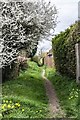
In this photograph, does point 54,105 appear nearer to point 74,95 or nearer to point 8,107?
point 74,95

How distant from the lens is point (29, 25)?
19.7 metres

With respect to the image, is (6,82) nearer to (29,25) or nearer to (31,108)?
(29,25)

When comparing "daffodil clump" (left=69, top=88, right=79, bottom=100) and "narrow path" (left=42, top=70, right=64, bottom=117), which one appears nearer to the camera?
"narrow path" (left=42, top=70, right=64, bottom=117)

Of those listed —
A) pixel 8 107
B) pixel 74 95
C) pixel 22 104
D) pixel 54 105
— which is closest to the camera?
pixel 8 107

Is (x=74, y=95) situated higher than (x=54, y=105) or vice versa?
(x=74, y=95)

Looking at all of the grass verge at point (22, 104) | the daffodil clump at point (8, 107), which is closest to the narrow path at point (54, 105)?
the grass verge at point (22, 104)

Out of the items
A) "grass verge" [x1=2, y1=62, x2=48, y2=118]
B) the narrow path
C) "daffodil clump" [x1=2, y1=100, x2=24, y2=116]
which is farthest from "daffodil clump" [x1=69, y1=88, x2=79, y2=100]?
"daffodil clump" [x1=2, y1=100, x2=24, y2=116]

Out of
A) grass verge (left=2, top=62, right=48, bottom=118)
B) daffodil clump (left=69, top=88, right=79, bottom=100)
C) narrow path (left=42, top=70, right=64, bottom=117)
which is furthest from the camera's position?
daffodil clump (left=69, top=88, right=79, bottom=100)

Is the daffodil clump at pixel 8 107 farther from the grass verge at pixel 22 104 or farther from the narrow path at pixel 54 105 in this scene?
the narrow path at pixel 54 105

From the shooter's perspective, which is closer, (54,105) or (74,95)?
(54,105)

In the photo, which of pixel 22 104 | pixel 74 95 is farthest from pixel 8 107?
pixel 74 95

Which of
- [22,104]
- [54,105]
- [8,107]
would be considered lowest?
[54,105]

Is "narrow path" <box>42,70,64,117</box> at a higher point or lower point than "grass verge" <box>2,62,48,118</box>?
lower

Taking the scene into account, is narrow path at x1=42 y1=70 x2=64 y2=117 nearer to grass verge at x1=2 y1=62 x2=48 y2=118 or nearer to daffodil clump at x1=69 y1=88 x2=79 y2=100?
grass verge at x1=2 y1=62 x2=48 y2=118
